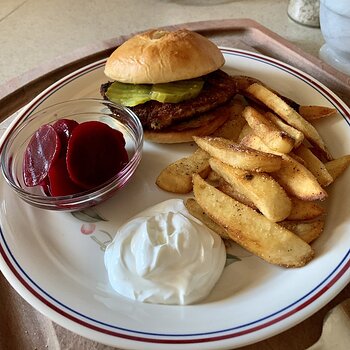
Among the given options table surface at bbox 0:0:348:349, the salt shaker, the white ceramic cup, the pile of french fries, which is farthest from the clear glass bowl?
the salt shaker

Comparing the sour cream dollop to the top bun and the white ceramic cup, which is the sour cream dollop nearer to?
the top bun

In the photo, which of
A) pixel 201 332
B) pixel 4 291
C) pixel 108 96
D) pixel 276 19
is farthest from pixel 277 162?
pixel 276 19

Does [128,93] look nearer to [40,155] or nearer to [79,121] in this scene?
[79,121]

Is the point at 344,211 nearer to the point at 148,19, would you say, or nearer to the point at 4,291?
the point at 4,291

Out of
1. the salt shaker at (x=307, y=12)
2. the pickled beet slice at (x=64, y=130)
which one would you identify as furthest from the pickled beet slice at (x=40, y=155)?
the salt shaker at (x=307, y=12)

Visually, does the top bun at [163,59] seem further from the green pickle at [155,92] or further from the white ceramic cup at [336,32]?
the white ceramic cup at [336,32]

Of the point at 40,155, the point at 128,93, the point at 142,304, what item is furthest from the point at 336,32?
the point at 142,304
